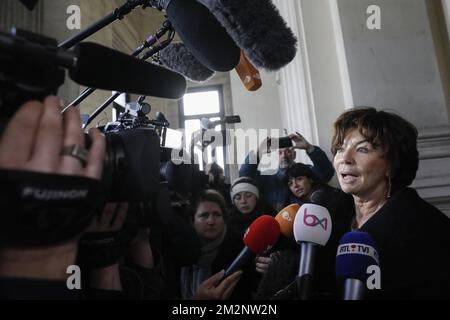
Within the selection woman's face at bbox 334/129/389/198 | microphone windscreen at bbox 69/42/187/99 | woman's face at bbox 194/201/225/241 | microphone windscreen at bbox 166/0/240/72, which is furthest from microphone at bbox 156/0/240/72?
woman's face at bbox 194/201/225/241

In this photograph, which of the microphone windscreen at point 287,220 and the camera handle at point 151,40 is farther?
the microphone windscreen at point 287,220

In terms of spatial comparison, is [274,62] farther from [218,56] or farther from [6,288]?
[6,288]

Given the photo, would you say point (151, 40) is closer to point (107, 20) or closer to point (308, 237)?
point (107, 20)

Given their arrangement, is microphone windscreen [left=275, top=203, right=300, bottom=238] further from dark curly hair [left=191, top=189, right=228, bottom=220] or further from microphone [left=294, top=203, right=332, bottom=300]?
dark curly hair [left=191, top=189, right=228, bottom=220]

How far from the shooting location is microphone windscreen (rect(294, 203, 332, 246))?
59 cm

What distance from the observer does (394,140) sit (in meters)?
0.88

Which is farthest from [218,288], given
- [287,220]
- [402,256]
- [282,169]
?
[282,169]

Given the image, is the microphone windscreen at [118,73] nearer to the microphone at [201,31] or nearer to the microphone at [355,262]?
the microphone at [201,31]

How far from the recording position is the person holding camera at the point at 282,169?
4.58 ft

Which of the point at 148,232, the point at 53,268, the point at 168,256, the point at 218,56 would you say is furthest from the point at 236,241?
the point at 53,268

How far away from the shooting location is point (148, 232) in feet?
2.38

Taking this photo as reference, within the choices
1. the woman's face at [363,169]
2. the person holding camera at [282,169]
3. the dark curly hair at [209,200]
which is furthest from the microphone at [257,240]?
the person holding camera at [282,169]

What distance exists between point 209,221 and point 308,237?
755 mm

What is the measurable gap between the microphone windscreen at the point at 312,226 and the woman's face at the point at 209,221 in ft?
2.22
